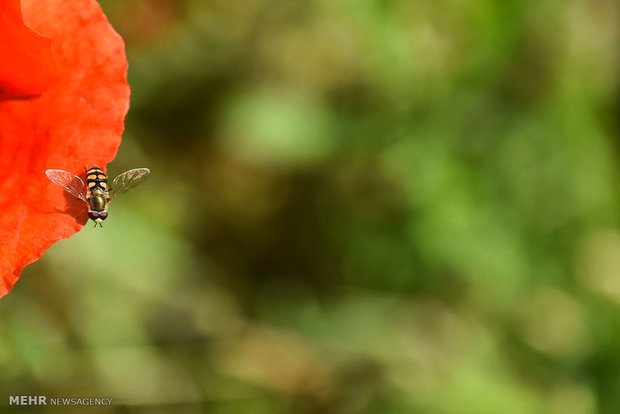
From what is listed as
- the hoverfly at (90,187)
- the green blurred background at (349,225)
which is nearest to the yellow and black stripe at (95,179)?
the hoverfly at (90,187)

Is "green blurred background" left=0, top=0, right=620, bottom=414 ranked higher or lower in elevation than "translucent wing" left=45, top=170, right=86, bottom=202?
higher

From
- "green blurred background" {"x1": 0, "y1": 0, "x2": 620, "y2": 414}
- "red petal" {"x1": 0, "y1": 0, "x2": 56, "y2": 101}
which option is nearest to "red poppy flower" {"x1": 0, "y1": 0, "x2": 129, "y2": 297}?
"red petal" {"x1": 0, "y1": 0, "x2": 56, "y2": 101}

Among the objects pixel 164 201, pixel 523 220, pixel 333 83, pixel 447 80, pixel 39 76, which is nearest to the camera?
pixel 39 76

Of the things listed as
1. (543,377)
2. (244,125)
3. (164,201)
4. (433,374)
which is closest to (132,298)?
(164,201)

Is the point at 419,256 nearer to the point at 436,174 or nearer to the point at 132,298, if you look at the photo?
the point at 436,174

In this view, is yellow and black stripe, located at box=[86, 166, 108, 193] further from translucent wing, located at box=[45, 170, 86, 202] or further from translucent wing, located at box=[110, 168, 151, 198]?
translucent wing, located at box=[110, 168, 151, 198]

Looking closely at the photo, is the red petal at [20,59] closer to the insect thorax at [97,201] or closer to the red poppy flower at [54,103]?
the red poppy flower at [54,103]
